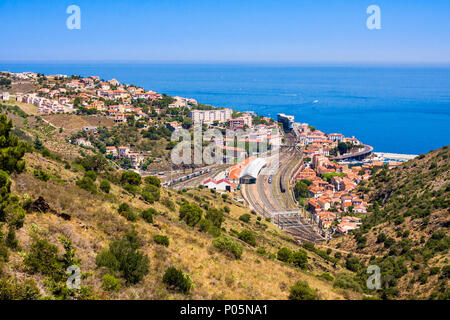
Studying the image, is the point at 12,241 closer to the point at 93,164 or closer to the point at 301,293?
the point at 301,293

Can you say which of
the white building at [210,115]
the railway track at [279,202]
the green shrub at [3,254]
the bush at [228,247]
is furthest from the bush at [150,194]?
the white building at [210,115]

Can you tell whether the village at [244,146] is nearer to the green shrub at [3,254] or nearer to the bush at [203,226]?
the bush at [203,226]

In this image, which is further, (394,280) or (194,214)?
(394,280)

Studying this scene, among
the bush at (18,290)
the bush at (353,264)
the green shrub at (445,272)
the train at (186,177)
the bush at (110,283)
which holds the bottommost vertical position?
the bush at (353,264)

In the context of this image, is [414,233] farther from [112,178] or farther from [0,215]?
[0,215]

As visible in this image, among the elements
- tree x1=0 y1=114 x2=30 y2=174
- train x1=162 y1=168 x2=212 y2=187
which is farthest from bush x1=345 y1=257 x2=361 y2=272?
train x1=162 y1=168 x2=212 y2=187

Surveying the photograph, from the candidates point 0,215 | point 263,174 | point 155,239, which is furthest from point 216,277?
point 263,174
